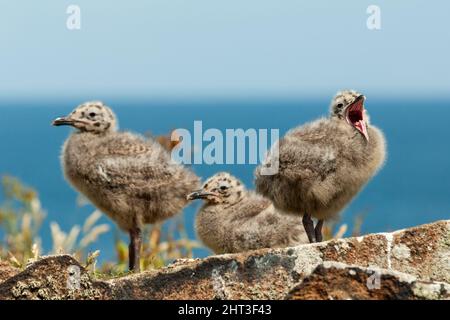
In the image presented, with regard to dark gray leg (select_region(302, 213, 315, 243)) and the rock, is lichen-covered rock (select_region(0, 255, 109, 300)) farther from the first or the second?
dark gray leg (select_region(302, 213, 315, 243))

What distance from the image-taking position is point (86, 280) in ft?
18.9

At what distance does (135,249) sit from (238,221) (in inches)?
34.0

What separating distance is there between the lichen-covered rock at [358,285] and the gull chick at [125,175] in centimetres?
385

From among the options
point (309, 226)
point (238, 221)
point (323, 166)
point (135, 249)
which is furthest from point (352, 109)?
point (135, 249)

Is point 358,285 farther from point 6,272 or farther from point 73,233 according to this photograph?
point 73,233

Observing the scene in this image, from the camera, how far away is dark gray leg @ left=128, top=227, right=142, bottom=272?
8.65m

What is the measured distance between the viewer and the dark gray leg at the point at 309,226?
27.0ft

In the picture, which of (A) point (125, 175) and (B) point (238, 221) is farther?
(B) point (238, 221)

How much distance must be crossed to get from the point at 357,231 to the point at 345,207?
1247mm

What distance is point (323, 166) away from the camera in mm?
8164

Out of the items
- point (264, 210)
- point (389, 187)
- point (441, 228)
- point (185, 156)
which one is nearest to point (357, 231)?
point (264, 210)

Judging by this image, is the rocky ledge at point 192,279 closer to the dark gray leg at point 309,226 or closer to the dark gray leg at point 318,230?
the dark gray leg at point 309,226

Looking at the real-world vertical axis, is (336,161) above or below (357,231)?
above
